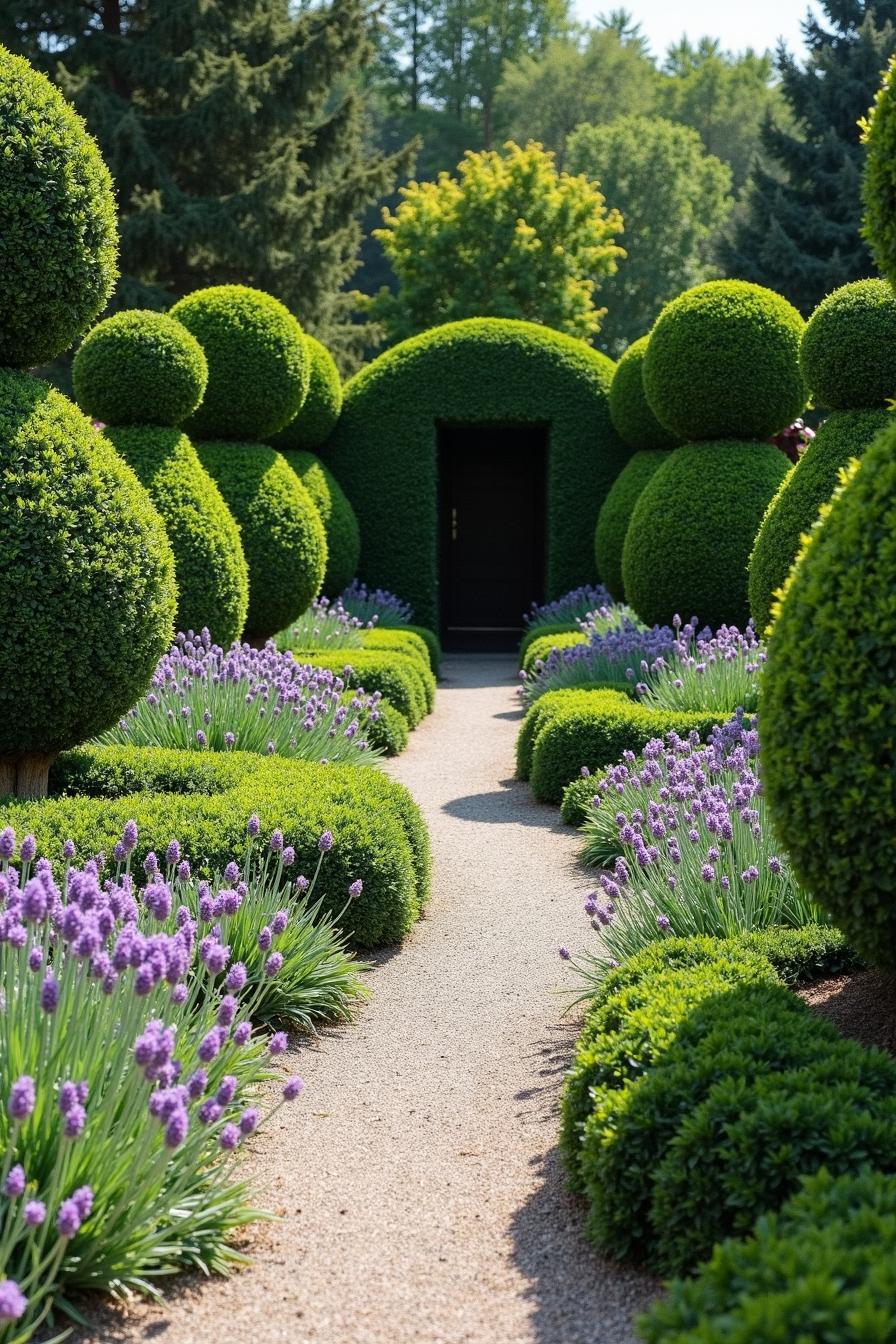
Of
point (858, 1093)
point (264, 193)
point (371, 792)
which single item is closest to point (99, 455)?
point (371, 792)

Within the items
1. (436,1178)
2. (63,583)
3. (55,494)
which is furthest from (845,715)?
(55,494)

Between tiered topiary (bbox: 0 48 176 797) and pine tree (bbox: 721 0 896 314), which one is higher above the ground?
pine tree (bbox: 721 0 896 314)

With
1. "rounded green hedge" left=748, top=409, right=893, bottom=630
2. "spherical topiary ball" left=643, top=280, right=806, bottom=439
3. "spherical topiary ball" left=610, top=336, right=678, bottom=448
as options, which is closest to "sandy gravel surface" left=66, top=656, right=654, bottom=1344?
"rounded green hedge" left=748, top=409, right=893, bottom=630

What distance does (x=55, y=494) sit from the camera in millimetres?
5328

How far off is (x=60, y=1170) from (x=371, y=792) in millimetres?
3480

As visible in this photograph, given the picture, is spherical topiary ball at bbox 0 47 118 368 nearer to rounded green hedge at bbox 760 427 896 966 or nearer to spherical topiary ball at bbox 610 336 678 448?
rounded green hedge at bbox 760 427 896 966

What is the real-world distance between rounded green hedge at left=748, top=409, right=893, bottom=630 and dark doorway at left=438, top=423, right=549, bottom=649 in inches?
443

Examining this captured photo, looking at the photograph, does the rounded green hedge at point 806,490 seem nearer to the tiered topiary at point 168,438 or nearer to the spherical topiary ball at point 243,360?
the tiered topiary at point 168,438

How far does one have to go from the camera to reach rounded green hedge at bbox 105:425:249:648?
332 inches

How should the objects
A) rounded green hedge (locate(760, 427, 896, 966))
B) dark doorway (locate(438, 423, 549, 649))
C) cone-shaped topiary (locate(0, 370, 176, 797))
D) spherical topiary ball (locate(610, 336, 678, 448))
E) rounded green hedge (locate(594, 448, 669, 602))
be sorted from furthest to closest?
dark doorway (locate(438, 423, 549, 649)) → spherical topiary ball (locate(610, 336, 678, 448)) → rounded green hedge (locate(594, 448, 669, 602)) → cone-shaped topiary (locate(0, 370, 176, 797)) → rounded green hedge (locate(760, 427, 896, 966))

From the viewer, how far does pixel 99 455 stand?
5602mm

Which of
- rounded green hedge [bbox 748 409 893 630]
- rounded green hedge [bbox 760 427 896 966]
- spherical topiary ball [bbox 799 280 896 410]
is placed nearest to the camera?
rounded green hedge [bbox 760 427 896 966]

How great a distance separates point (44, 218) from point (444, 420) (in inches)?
457

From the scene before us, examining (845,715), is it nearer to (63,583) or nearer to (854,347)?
(63,583)
